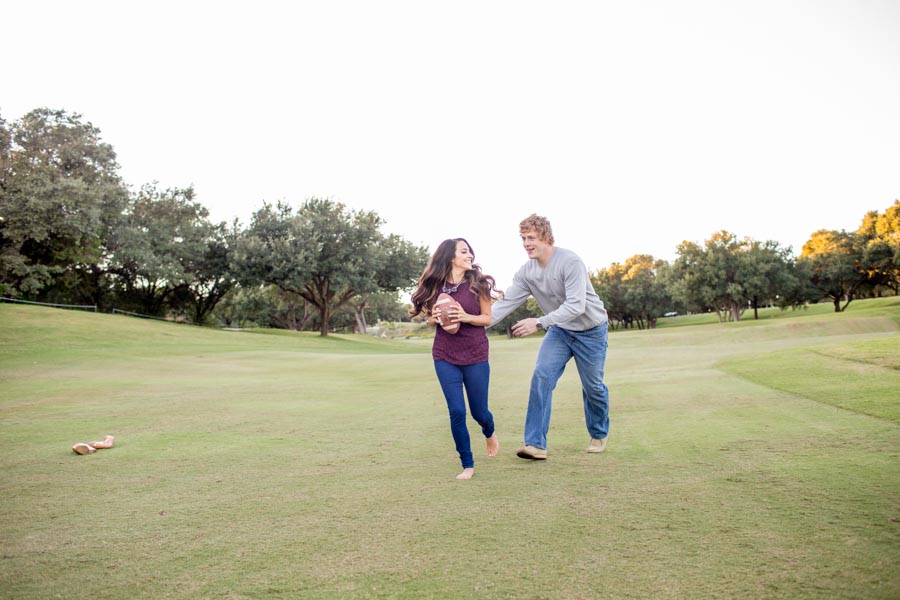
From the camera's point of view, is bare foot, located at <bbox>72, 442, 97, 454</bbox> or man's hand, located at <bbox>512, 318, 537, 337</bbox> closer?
man's hand, located at <bbox>512, 318, 537, 337</bbox>

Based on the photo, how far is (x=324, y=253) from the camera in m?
47.7

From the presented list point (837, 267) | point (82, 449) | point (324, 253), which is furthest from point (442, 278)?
point (837, 267)

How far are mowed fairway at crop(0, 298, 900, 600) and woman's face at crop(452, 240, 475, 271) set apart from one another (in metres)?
1.90

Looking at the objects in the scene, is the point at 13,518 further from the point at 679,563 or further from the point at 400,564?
the point at 679,563

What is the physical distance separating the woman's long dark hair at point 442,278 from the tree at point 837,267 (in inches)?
2776

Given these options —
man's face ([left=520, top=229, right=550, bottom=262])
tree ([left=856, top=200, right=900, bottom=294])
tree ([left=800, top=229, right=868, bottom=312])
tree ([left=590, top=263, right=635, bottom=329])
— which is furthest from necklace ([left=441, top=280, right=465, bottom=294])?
tree ([left=590, top=263, right=635, bottom=329])

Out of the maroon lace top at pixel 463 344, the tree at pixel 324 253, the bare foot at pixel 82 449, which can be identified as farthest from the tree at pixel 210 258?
the maroon lace top at pixel 463 344

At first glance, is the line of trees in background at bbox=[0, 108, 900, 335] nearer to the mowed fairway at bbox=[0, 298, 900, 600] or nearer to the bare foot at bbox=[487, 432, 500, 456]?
the mowed fairway at bbox=[0, 298, 900, 600]

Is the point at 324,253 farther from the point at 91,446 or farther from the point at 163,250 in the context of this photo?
the point at 91,446

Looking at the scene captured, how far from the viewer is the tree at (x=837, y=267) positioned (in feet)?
215

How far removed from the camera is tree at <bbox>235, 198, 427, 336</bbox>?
148ft

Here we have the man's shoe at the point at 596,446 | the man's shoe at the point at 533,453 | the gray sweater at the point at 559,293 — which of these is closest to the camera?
the man's shoe at the point at 533,453

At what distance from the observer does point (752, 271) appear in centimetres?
6088

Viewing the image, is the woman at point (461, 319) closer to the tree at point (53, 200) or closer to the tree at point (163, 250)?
the tree at point (53, 200)
